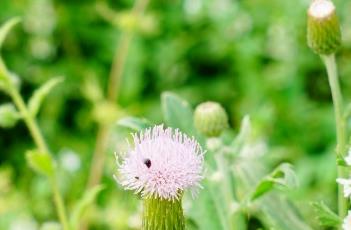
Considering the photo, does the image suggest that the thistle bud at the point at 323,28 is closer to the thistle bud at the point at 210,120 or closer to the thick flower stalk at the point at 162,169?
the thistle bud at the point at 210,120

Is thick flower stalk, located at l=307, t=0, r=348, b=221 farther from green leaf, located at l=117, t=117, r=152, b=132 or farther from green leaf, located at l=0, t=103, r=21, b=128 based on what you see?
green leaf, located at l=0, t=103, r=21, b=128

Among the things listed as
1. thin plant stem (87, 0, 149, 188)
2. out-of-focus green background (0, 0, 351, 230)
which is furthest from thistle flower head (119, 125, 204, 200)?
out-of-focus green background (0, 0, 351, 230)

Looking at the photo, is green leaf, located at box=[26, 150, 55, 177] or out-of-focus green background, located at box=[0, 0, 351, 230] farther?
out-of-focus green background, located at box=[0, 0, 351, 230]

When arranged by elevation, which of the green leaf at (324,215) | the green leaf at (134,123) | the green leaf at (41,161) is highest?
the green leaf at (134,123)

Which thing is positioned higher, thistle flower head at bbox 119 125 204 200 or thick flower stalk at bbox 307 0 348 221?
thick flower stalk at bbox 307 0 348 221

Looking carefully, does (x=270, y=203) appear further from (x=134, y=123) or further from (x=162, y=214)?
(x=162, y=214)

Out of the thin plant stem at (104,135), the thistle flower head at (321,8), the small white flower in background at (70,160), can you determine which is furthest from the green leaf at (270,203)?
the small white flower in background at (70,160)

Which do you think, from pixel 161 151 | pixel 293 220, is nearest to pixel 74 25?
pixel 293 220
